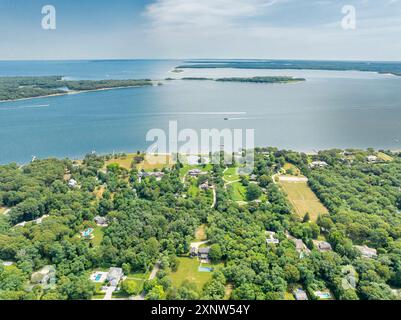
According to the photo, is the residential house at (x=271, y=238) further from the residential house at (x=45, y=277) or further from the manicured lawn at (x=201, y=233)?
the residential house at (x=45, y=277)

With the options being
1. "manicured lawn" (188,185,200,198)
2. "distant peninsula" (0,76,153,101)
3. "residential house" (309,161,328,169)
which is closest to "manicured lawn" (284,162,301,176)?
"residential house" (309,161,328,169)

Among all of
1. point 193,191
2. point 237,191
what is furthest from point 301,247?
point 193,191

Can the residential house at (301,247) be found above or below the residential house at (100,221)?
below

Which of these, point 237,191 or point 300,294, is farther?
point 237,191

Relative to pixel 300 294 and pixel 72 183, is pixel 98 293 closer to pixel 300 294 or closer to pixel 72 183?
pixel 300 294

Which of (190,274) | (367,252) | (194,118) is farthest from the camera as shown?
(194,118)

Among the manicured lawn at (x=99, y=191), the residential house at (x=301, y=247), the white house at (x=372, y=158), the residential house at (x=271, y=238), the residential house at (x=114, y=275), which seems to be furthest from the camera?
the white house at (x=372, y=158)

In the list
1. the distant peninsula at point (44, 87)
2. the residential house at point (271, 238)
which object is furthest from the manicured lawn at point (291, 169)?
the distant peninsula at point (44, 87)
